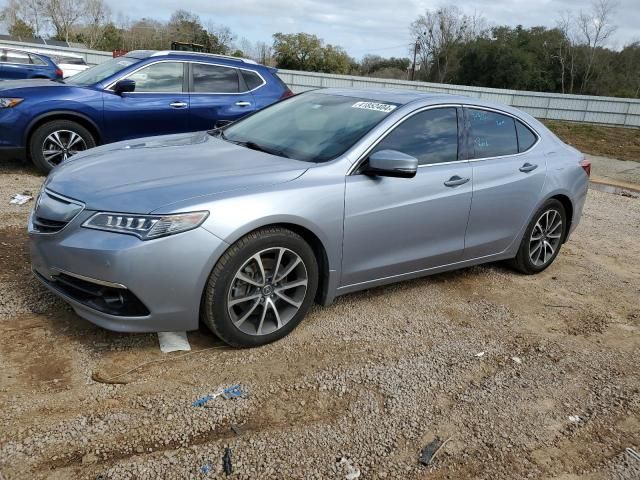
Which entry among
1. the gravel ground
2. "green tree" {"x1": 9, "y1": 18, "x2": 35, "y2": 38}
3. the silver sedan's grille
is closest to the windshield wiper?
the gravel ground

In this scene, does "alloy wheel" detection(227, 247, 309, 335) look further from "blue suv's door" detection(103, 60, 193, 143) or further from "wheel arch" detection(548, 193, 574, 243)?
"blue suv's door" detection(103, 60, 193, 143)

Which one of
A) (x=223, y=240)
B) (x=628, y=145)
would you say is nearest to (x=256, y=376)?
(x=223, y=240)

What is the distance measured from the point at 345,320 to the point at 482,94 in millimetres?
24835

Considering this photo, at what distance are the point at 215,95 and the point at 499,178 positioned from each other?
180 inches

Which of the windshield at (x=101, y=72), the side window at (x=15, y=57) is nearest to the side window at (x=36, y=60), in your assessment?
the side window at (x=15, y=57)

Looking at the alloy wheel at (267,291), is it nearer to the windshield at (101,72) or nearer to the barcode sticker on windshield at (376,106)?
the barcode sticker on windshield at (376,106)

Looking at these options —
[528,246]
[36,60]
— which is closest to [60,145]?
[528,246]

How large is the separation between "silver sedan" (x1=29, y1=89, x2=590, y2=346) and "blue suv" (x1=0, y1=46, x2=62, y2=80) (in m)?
11.7

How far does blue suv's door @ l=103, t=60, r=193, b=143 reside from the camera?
23.5ft

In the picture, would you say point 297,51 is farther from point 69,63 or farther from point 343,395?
point 343,395

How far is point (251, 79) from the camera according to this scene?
812 centimetres

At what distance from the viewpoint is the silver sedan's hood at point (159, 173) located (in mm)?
3135

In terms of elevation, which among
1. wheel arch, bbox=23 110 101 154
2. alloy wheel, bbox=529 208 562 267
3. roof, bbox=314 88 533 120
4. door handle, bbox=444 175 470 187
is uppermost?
roof, bbox=314 88 533 120

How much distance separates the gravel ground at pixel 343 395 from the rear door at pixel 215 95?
3706mm
